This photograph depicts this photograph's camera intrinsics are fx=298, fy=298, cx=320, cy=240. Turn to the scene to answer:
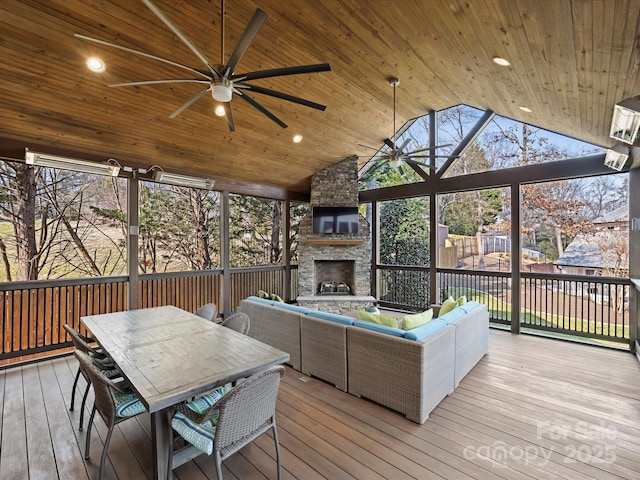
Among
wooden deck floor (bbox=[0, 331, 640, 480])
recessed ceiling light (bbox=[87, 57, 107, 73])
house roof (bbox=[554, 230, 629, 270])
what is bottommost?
wooden deck floor (bbox=[0, 331, 640, 480])

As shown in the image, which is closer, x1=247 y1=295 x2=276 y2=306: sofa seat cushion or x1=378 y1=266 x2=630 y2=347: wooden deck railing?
x1=247 y1=295 x2=276 y2=306: sofa seat cushion

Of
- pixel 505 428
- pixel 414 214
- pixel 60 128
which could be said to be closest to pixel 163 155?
pixel 60 128

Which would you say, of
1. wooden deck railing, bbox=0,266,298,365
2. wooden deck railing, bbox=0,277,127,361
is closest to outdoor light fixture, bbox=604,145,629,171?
wooden deck railing, bbox=0,266,298,365

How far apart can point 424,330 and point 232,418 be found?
1796 millimetres

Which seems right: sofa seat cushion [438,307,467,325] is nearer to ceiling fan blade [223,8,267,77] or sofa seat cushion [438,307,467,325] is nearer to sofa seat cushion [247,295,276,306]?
sofa seat cushion [247,295,276,306]

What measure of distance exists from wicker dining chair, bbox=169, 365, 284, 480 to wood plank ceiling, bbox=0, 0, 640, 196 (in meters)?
2.93

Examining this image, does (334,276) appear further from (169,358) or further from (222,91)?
(222,91)

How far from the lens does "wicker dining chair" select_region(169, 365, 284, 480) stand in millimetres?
1630

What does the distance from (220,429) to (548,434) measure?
8.42 feet

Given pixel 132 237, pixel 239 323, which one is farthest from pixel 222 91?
pixel 132 237

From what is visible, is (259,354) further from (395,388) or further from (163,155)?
(163,155)

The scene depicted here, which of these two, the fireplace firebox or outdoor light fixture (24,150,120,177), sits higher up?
outdoor light fixture (24,150,120,177)

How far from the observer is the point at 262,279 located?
22.2ft

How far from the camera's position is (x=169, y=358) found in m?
2.10
